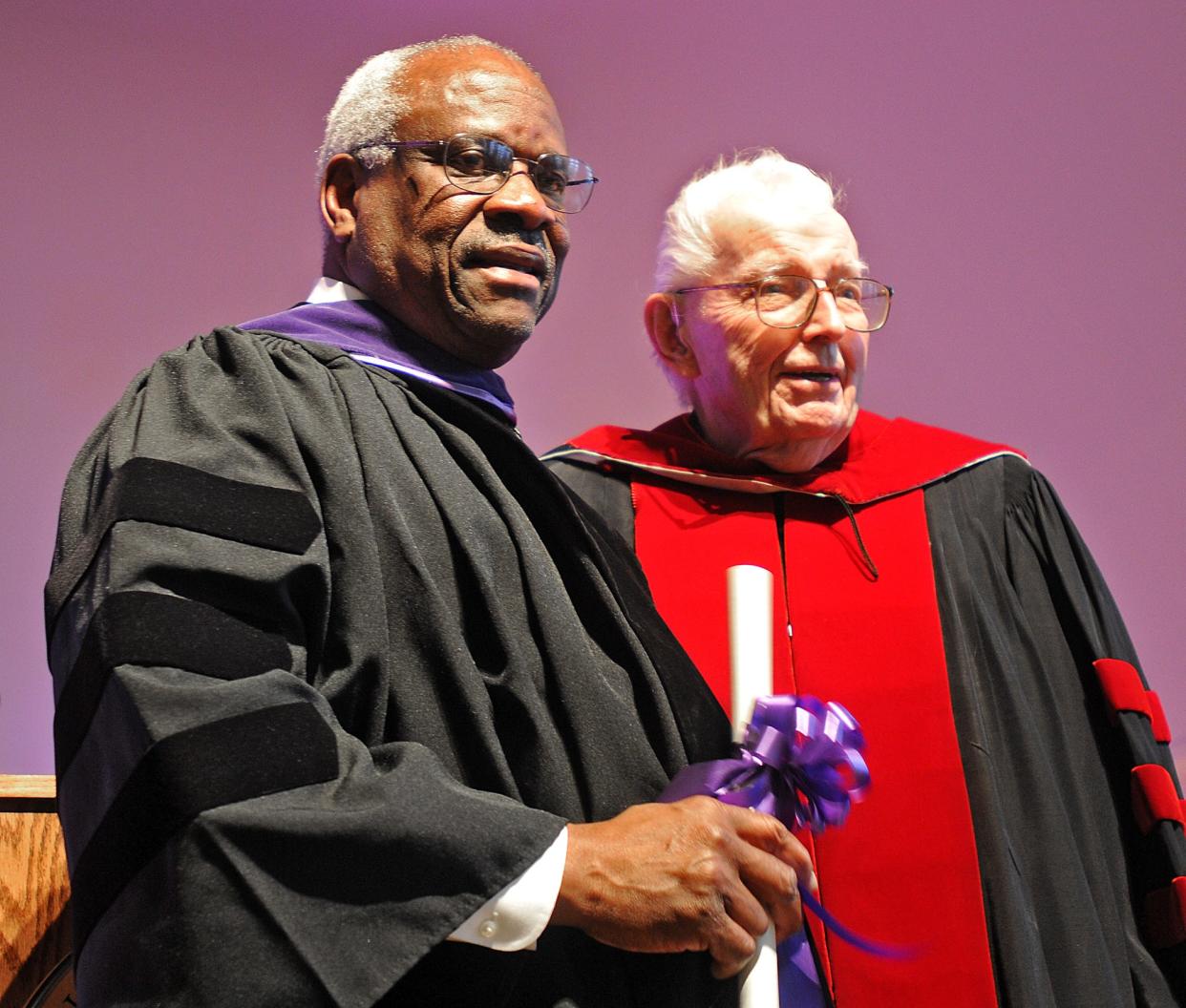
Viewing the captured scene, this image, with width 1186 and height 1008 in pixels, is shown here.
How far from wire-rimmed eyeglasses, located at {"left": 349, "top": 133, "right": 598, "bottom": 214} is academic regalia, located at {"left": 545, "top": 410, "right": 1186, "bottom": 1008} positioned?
0.83m

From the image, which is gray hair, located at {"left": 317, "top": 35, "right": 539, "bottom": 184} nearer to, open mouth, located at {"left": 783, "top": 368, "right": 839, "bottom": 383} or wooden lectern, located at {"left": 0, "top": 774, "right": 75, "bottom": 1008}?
open mouth, located at {"left": 783, "top": 368, "right": 839, "bottom": 383}

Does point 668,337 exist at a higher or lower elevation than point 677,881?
higher

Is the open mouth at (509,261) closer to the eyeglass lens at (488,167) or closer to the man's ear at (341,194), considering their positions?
the eyeglass lens at (488,167)

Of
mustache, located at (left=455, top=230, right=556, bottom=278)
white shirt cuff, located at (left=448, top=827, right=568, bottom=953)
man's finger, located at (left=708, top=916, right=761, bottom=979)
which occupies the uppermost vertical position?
mustache, located at (left=455, top=230, right=556, bottom=278)

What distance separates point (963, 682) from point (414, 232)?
49.4 inches

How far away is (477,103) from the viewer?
2.40m

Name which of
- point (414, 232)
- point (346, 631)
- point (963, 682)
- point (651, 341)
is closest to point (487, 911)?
point (346, 631)

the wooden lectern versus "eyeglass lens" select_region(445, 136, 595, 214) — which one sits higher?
"eyeglass lens" select_region(445, 136, 595, 214)

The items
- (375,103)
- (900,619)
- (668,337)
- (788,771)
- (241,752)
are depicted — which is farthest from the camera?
(668,337)

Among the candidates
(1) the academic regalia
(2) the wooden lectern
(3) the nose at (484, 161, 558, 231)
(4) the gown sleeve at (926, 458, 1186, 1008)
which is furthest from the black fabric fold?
(4) the gown sleeve at (926, 458, 1186, 1008)

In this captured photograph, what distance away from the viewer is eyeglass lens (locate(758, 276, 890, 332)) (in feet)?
10.2

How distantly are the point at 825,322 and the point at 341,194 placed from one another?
3.53 ft

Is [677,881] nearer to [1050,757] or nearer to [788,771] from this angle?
[788,771]

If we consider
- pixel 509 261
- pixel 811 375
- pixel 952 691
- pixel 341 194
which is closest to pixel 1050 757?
pixel 952 691
